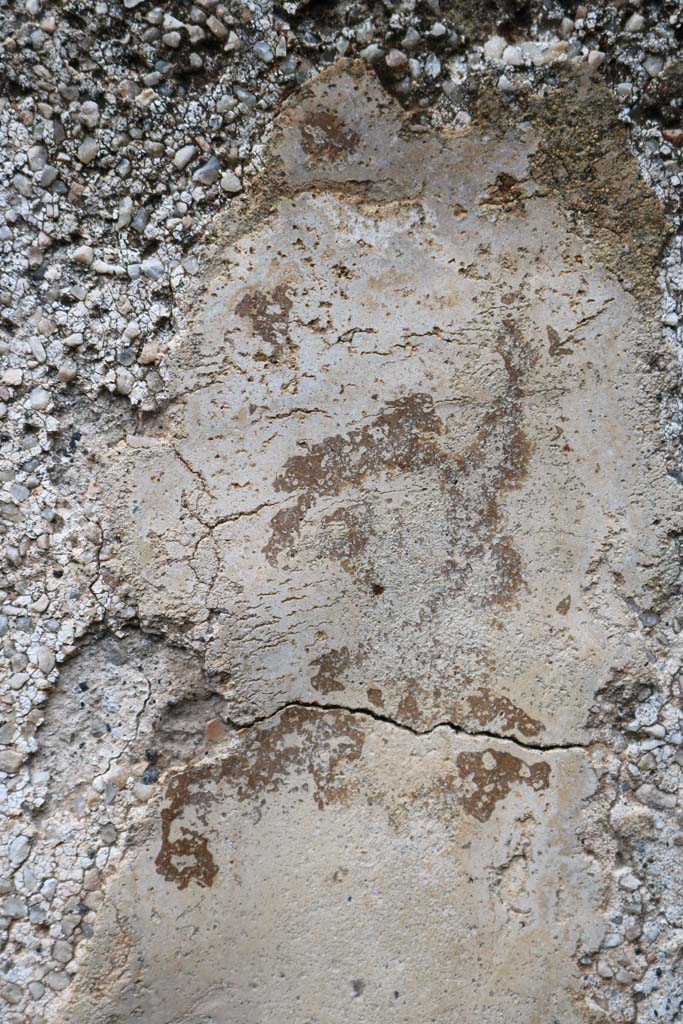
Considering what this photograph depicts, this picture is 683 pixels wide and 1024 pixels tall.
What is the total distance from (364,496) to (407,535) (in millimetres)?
110

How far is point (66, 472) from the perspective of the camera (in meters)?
1.54

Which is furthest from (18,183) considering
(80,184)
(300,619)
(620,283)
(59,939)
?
(59,939)

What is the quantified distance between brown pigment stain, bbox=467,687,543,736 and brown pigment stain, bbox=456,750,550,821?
5 cm

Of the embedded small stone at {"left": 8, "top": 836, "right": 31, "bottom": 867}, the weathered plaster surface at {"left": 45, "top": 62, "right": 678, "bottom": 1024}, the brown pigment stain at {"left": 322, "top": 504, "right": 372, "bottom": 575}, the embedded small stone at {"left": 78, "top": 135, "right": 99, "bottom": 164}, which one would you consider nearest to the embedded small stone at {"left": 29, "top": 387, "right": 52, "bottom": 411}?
the weathered plaster surface at {"left": 45, "top": 62, "right": 678, "bottom": 1024}

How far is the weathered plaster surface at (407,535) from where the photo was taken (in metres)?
1.51

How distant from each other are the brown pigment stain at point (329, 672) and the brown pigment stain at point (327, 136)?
0.93 m

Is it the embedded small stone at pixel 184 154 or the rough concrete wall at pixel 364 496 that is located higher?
the embedded small stone at pixel 184 154

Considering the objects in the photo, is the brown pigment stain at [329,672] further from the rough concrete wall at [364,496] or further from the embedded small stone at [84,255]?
the embedded small stone at [84,255]

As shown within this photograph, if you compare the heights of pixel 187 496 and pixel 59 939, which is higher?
pixel 187 496

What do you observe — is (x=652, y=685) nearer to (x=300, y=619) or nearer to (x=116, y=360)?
(x=300, y=619)

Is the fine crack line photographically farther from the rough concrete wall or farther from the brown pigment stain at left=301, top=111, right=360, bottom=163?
the brown pigment stain at left=301, top=111, right=360, bottom=163

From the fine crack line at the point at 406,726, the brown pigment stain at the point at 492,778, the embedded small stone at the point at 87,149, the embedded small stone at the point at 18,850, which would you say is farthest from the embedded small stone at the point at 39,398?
the brown pigment stain at the point at 492,778

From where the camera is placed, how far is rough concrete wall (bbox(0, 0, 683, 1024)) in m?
1.50

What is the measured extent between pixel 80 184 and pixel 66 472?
→ 0.54 metres
